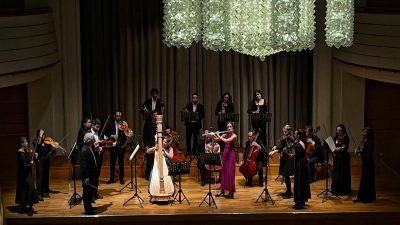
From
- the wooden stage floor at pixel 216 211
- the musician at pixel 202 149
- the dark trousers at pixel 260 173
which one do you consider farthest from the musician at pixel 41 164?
the dark trousers at pixel 260 173

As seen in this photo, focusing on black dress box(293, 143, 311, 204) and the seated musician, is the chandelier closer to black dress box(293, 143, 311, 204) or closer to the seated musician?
black dress box(293, 143, 311, 204)

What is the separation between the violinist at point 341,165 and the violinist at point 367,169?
13.8 inches

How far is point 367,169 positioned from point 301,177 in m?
1.10

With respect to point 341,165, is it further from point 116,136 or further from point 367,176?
point 116,136

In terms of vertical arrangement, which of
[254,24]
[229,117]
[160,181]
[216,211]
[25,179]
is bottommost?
[216,211]

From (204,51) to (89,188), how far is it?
5.14m

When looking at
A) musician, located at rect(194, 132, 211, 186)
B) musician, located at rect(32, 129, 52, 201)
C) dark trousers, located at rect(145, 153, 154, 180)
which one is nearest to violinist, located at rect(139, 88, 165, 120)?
dark trousers, located at rect(145, 153, 154, 180)

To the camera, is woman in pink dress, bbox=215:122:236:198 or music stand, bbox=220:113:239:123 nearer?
woman in pink dress, bbox=215:122:236:198

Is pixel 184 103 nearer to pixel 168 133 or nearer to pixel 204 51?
pixel 204 51

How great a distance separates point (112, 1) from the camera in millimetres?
14758

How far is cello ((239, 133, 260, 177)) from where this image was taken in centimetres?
1215

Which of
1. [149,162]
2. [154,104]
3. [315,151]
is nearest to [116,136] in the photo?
[149,162]

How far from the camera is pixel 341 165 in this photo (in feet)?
39.6

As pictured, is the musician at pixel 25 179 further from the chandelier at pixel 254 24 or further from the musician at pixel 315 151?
the musician at pixel 315 151
